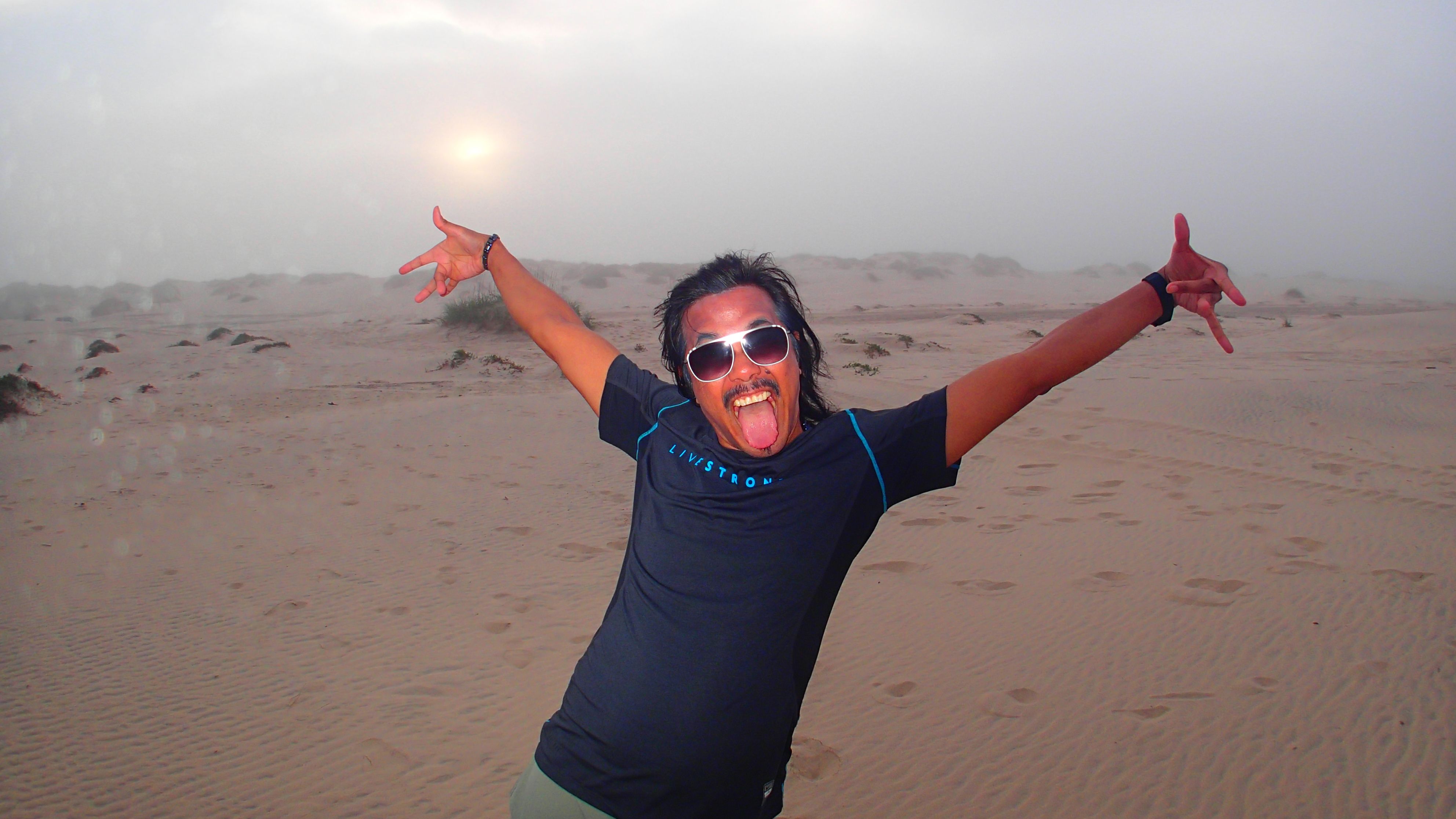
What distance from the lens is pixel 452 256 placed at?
2.69m

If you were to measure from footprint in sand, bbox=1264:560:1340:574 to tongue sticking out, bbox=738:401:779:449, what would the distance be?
4.86m

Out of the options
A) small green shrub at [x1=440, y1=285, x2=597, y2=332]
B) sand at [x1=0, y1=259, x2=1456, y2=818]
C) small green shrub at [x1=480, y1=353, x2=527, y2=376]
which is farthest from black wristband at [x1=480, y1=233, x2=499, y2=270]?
small green shrub at [x1=440, y1=285, x2=597, y2=332]

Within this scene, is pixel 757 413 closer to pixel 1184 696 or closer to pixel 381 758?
pixel 381 758

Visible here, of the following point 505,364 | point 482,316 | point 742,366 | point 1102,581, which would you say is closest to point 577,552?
point 1102,581

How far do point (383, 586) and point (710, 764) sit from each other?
475 centimetres

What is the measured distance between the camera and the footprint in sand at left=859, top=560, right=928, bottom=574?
5707 mm

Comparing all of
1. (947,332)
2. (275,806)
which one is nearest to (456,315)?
(947,332)

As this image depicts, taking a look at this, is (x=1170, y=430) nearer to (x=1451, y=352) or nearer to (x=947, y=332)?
(x=1451, y=352)

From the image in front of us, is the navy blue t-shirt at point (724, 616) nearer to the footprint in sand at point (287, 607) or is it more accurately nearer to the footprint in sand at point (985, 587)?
the footprint in sand at point (985, 587)

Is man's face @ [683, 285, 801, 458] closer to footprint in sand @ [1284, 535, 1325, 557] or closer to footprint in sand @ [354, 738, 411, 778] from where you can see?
footprint in sand @ [354, 738, 411, 778]

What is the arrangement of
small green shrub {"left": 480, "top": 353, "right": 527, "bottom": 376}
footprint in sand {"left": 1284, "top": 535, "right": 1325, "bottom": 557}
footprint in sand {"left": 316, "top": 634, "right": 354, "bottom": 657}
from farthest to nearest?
1. small green shrub {"left": 480, "top": 353, "right": 527, "bottom": 376}
2. footprint in sand {"left": 1284, "top": 535, "right": 1325, "bottom": 557}
3. footprint in sand {"left": 316, "top": 634, "right": 354, "bottom": 657}

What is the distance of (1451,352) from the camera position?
15.1 m

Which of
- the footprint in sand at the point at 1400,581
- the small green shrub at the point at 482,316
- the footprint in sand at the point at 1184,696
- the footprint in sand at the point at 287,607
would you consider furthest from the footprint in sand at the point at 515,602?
the small green shrub at the point at 482,316

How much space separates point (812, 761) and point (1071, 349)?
7.84 ft
